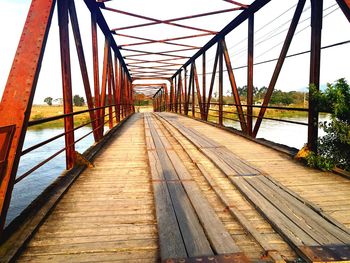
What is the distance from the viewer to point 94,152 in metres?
6.20

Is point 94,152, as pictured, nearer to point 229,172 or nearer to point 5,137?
point 229,172

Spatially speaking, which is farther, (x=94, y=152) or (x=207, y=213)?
(x=94, y=152)

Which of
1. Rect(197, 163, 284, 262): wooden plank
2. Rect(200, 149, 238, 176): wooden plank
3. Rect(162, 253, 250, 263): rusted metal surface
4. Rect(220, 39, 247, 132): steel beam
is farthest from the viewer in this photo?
Rect(220, 39, 247, 132): steel beam

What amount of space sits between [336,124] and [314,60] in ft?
4.74

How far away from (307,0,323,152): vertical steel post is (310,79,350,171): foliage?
0.62 ft

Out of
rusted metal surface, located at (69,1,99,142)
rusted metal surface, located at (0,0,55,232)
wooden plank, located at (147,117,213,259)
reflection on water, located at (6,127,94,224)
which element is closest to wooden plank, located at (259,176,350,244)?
wooden plank, located at (147,117,213,259)

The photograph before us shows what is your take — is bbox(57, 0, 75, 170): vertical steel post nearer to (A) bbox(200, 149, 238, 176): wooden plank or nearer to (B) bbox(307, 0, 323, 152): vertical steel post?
(A) bbox(200, 149, 238, 176): wooden plank

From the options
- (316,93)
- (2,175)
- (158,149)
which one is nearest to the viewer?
(2,175)

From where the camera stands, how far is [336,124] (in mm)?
4484

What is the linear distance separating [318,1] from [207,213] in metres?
4.59

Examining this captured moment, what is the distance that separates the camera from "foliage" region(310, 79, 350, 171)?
14.5 feet

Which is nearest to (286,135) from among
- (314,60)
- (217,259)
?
(314,60)

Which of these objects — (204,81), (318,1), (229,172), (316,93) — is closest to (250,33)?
(318,1)

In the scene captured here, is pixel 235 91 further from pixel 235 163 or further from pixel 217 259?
pixel 217 259
